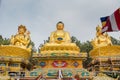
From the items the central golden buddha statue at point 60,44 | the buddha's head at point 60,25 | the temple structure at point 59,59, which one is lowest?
the temple structure at point 59,59

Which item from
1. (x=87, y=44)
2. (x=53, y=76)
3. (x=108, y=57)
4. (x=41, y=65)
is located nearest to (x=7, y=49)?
(x=41, y=65)

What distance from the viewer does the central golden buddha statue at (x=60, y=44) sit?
18.2 metres

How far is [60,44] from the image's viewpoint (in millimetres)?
18578

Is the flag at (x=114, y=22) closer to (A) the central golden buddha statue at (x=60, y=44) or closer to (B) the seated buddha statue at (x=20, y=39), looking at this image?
(A) the central golden buddha statue at (x=60, y=44)

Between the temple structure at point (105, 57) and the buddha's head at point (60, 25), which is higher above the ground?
the buddha's head at point (60, 25)

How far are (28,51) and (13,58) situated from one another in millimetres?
1834

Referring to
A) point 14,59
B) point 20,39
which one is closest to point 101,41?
point 20,39

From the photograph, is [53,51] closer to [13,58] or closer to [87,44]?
[13,58]

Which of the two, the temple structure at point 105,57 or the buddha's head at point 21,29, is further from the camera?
the buddha's head at point 21,29

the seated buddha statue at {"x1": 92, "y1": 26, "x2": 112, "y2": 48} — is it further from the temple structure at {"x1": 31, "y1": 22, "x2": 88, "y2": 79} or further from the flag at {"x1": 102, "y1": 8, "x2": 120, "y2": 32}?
the flag at {"x1": 102, "y1": 8, "x2": 120, "y2": 32}

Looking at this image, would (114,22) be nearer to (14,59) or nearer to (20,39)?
(14,59)

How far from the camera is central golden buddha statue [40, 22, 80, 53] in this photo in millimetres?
18219

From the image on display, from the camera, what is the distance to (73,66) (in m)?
17.9

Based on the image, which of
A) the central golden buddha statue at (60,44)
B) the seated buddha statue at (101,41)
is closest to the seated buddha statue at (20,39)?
the central golden buddha statue at (60,44)
